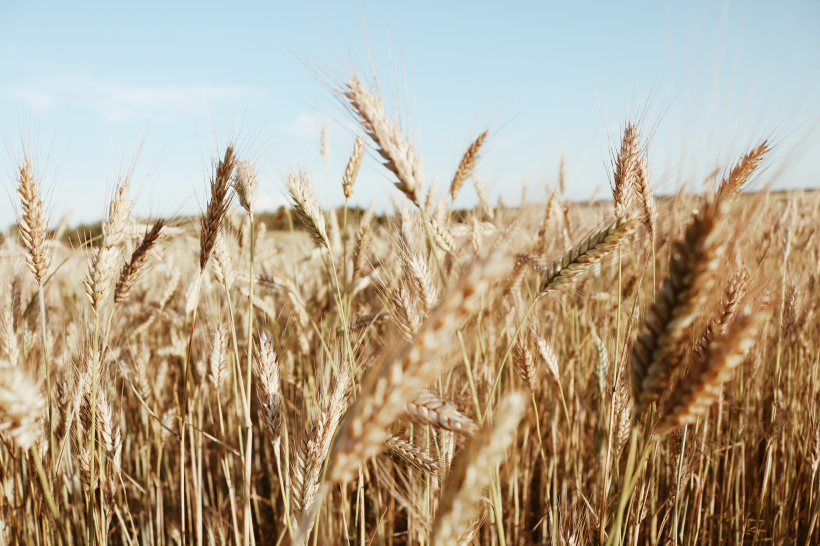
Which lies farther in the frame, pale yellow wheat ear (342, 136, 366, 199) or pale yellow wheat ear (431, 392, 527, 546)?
pale yellow wheat ear (342, 136, 366, 199)

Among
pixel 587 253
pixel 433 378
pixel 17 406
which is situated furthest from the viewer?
pixel 587 253

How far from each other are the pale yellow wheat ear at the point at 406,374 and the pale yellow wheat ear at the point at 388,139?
48 centimetres

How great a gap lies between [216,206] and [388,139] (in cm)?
71

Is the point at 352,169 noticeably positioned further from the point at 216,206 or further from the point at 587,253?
the point at 587,253

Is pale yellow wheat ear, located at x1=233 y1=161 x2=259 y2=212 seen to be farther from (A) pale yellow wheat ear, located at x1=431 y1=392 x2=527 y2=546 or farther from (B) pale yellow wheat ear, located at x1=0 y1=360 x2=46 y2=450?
→ (A) pale yellow wheat ear, located at x1=431 y1=392 x2=527 y2=546

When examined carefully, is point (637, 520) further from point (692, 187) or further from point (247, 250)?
point (247, 250)

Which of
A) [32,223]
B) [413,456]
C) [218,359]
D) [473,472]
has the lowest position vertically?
[413,456]

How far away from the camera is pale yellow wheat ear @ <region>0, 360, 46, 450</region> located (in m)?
0.83

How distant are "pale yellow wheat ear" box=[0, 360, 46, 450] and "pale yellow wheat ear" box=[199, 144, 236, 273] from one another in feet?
1.88

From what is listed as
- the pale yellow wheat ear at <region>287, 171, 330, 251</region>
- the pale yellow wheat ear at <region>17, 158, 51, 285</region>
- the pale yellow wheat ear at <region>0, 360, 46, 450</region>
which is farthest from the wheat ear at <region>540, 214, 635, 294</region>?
the pale yellow wheat ear at <region>17, 158, 51, 285</region>

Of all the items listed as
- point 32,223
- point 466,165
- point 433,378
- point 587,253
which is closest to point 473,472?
point 433,378

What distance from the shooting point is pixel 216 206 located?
57.7 inches

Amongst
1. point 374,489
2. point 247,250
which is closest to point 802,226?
point 374,489

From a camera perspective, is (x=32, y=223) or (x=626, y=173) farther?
(x=626, y=173)
